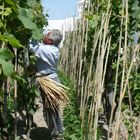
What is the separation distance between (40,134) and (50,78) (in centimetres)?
95

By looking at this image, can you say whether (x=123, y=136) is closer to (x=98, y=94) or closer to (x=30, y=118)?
(x=30, y=118)

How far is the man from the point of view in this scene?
570 centimetres

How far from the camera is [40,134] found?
6.46 m

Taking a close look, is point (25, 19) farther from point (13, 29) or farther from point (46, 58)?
point (46, 58)

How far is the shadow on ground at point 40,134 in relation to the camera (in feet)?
20.2

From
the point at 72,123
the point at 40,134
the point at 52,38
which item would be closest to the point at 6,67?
the point at 52,38

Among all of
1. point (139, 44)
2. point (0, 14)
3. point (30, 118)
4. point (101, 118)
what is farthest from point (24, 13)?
point (101, 118)

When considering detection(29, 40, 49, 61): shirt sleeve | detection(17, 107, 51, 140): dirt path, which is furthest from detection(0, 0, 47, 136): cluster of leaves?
detection(17, 107, 51, 140): dirt path

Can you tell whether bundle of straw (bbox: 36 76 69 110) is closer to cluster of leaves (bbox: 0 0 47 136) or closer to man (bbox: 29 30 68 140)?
man (bbox: 29 30 68 140)

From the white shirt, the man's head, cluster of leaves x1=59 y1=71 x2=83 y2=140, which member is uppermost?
the man's head

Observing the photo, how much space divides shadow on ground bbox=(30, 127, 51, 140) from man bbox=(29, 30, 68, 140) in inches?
8.7

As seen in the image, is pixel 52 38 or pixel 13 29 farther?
pixel 52 38

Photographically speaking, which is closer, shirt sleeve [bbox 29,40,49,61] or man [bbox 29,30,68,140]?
man [bbox 29,30,68,140]

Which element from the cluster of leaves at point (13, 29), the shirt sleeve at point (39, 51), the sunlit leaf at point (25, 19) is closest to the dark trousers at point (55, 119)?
the shirt sleeve at point (39, 51)
